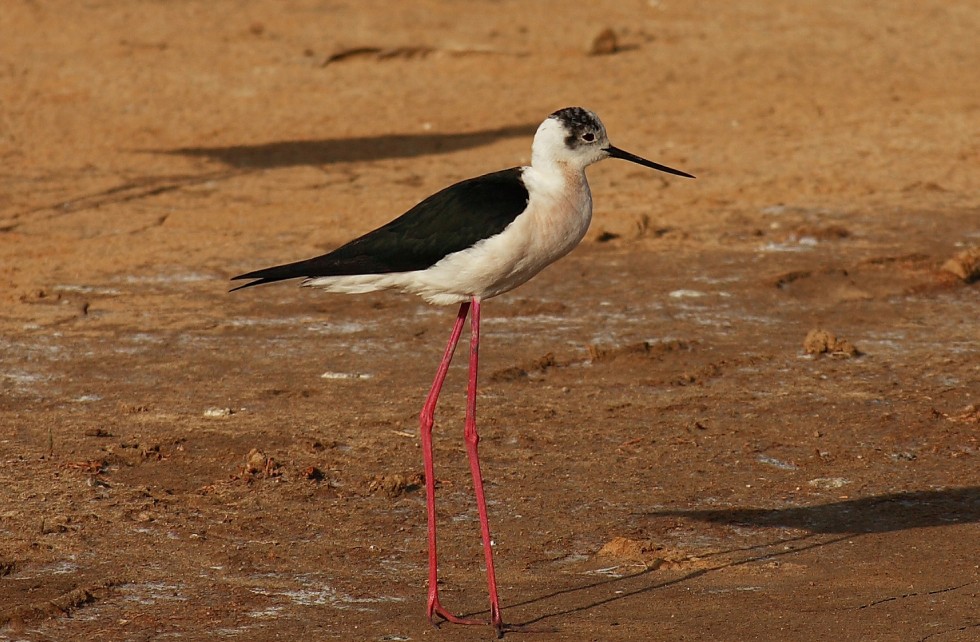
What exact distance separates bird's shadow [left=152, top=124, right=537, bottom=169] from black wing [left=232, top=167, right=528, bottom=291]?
219 inches

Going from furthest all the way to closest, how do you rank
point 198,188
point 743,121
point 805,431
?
point 743,121
point 198,188
point 805,431

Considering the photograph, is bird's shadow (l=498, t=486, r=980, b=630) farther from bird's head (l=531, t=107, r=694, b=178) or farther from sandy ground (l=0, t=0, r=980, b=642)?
bird's head (l=531, t=107, r=694, b=178)

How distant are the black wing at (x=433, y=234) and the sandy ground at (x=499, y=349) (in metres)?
0.99

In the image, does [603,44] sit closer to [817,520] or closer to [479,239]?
[817,520]

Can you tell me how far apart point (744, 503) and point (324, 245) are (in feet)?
12.4

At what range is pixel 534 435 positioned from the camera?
19.8 ft

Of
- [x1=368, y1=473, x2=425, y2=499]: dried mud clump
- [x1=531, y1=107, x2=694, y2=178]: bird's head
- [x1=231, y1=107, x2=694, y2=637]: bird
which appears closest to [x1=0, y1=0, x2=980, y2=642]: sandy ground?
[x1=368, y1=473, x2=425, y2=499]: dried mud clump

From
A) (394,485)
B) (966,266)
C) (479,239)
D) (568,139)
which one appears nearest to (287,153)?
(966,266)

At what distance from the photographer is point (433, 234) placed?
15.5ft

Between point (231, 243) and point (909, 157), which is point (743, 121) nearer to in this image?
point (909, 157)

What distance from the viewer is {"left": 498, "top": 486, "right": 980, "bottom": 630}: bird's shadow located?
4.75 meters

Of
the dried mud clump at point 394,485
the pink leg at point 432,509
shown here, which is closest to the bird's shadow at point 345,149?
the dried mud clump at point 394,485

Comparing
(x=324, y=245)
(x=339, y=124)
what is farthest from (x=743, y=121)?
(x=324, y=245)

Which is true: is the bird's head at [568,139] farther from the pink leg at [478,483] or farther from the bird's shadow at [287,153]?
the bird's shadow at [287,153]
